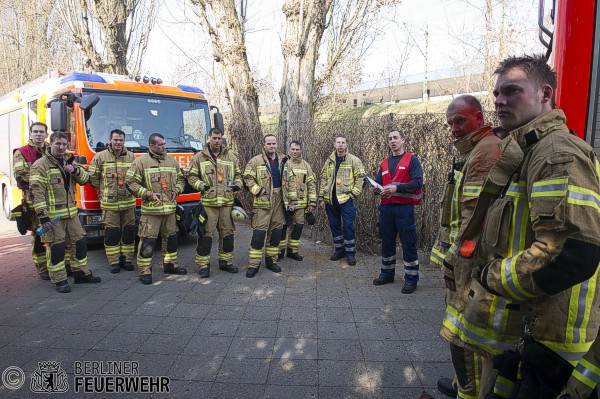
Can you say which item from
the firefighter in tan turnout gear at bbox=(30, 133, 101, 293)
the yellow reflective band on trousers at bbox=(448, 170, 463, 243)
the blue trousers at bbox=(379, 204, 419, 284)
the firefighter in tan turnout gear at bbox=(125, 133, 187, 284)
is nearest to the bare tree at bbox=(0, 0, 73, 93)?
the firefighter in tan turnout gear at bbox=(30, 133, 101, 293)

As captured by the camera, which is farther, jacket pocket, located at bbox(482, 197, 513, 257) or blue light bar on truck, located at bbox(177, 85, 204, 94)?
blue light bar on truck, located at bbox(177, 85, 204, 94)

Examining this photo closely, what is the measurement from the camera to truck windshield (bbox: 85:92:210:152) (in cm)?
656

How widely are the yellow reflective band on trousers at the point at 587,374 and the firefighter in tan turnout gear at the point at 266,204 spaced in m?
4.59

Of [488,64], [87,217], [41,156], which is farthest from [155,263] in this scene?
[488,64]

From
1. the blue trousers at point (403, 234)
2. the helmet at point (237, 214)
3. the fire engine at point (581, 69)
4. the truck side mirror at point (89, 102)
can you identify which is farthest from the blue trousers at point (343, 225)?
the fire engine at point (581, 69)

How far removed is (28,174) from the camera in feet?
18.0

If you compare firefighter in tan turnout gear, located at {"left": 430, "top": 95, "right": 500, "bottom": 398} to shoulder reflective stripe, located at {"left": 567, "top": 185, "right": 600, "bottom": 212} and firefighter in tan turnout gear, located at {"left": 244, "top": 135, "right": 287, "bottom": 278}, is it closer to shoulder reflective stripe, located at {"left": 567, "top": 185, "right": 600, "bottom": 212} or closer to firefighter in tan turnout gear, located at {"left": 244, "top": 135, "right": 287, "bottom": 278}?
shoulder reflective stripe, located at {"left": 567, "top": 185, "right": 600, "bottom": 212}

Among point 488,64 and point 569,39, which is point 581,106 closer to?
point 569,39

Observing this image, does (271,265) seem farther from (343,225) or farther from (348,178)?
(348,178)

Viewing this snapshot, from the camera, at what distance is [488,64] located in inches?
397

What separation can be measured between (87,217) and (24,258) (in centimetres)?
181

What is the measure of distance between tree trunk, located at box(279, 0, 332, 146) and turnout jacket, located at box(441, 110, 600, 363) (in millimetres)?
7258

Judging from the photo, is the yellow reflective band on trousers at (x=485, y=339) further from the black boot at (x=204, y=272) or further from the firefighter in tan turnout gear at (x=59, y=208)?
the firefighter in tan turnout gear at (x=59, y=208)

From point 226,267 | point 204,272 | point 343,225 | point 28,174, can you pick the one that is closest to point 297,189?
point 343,225
